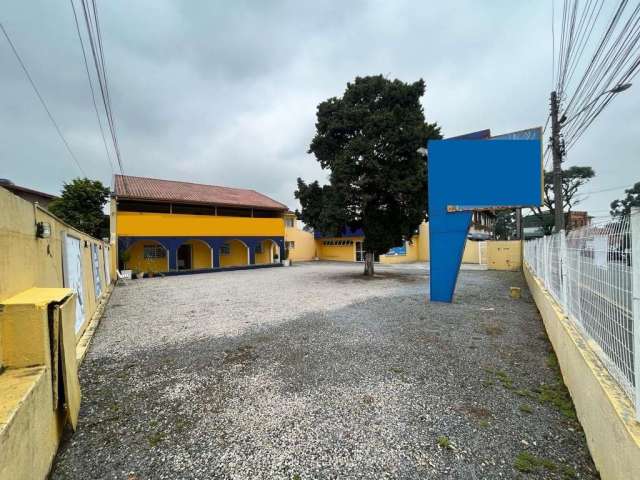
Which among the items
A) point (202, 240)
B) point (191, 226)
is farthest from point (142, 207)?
point (202, 240)

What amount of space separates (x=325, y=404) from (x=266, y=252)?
20.7 m

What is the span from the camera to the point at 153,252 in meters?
17.8

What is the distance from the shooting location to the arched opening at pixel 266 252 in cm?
2269

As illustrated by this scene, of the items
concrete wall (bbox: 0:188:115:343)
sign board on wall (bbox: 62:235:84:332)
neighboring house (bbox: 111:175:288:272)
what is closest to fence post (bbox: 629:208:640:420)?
concrete wall (bbox: 0:188:115:343)

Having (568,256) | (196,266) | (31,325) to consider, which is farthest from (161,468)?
(196,266)

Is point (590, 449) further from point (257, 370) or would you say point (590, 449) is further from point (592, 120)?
point (592, 120)

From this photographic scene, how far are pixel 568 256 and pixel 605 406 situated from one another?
218cm

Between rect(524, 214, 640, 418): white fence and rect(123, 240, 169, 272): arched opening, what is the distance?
1849 cm

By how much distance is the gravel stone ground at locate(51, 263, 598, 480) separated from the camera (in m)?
2.16

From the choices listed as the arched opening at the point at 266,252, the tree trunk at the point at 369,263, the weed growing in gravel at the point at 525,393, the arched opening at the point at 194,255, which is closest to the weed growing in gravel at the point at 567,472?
the weed growing in gravel at the point at 525,393

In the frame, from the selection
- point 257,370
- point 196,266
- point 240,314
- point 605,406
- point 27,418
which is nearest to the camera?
point 27,418

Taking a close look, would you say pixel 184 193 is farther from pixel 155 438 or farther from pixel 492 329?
pixel 492 329

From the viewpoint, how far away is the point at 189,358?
13.9 ft

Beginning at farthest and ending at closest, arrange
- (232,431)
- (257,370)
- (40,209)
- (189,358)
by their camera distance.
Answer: (189,358)
(257,370)
(40,209)
(232,431)
